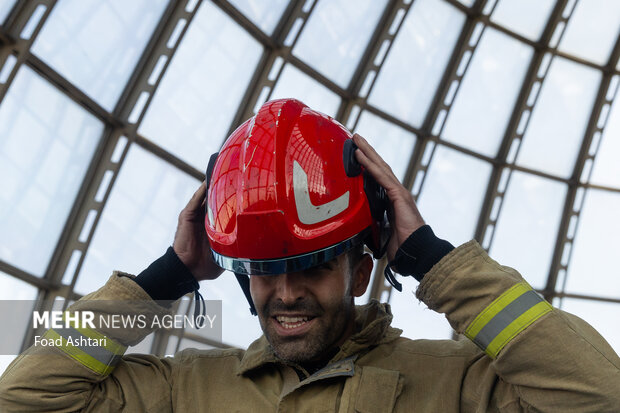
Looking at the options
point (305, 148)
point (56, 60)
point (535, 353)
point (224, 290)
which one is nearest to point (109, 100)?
point (56, 60)

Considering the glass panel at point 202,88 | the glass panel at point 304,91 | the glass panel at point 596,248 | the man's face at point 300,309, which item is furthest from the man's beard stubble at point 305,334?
the glass panel at point 596,248

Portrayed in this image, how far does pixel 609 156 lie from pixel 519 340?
427 inches

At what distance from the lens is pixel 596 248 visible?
12.0m

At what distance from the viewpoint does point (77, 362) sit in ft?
8.02

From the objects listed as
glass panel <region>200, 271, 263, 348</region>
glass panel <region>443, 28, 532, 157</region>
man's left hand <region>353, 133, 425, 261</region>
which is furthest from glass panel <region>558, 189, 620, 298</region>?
man's left hand <region>353, 133, 425, 261</region>

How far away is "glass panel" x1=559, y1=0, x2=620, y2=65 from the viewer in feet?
35.8

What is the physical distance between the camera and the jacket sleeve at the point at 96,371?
2.40 meters

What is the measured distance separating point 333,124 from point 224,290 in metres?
6.54

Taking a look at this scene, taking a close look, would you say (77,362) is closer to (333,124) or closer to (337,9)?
(333,124)

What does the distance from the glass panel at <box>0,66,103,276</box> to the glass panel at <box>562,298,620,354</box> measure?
28.6 ft

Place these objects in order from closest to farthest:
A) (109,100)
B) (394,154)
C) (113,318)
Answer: (113,318), (109,100), (394,154)

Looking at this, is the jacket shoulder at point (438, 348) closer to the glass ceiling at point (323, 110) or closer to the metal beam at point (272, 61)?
the glass ceiling at point (323, 110)

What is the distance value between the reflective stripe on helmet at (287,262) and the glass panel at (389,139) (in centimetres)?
767

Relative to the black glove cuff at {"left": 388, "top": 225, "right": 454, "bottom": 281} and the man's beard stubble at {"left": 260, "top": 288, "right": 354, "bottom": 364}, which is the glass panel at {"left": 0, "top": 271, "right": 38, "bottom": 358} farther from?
the black glove cuff at {"left": 388, "top": 225, "right": 454, "bottom": 281}
